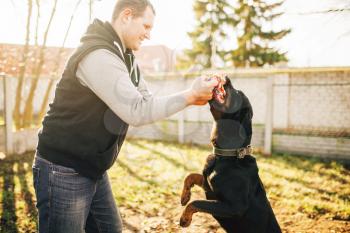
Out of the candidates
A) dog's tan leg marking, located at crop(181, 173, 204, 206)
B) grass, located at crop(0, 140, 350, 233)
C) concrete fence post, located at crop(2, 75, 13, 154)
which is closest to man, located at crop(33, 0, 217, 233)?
dog's tan leg marking, located at crop(181, 173, 204, 206)

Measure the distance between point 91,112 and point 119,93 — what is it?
0.83 feet

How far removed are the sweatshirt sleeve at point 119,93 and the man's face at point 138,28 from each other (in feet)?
1.02

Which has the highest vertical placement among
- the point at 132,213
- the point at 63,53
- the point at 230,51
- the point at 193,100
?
the point at 230,51

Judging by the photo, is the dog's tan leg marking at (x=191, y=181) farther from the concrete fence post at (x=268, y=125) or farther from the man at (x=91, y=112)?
the concrete fence post at (x=268, y=125)

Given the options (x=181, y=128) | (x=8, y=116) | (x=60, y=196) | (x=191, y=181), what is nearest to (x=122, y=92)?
(x=60, y=196)

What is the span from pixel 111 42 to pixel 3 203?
348 centimetres

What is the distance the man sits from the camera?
5.09 feet

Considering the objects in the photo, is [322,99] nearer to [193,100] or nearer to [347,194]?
[347,194]

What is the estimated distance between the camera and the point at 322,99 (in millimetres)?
7406

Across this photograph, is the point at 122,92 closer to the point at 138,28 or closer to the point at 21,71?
the point at 138,28

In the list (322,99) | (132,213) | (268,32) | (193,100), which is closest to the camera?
(193,100)

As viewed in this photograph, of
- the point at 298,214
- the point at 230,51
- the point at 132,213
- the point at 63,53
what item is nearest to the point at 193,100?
the point at 132,213

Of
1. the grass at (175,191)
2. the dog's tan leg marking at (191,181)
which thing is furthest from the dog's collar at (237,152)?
the grass at (175,191)

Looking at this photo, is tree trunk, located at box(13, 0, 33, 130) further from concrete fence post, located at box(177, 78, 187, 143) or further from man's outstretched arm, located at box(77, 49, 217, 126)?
man's outstretched arm, located at box(77, 49, 217, 126)
